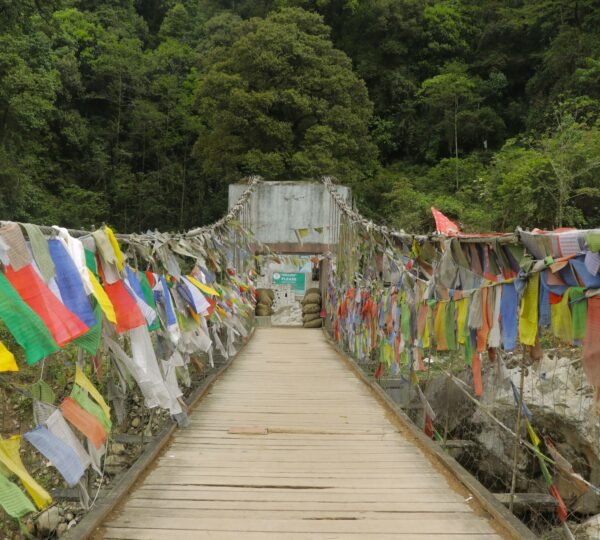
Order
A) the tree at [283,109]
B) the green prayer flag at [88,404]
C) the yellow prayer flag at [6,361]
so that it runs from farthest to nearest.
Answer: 1. the tree at [283,109]
2. the green prayer flag at [88,404]
3. the yellow prayer flag at [6,361]

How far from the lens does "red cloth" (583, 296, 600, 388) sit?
1575mm

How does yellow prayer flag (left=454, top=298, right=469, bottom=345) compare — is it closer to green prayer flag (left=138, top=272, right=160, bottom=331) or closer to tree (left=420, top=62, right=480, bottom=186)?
green prayer flag (left=138, top=272, right=160, bottom=331)

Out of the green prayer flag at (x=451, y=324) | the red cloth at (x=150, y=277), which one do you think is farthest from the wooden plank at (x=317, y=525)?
the red cloth at (x=150, y=277)

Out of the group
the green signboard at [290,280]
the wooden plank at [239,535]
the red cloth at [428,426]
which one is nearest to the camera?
the wooden plank at [239,535]

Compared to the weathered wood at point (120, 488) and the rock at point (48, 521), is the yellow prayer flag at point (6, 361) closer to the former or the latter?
the weathered wood at point (120, 488)

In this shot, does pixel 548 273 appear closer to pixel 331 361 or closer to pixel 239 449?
pixel 239 449

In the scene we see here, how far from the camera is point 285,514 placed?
220 centimetres

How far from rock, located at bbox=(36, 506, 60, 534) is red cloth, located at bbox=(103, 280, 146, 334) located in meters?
3.62

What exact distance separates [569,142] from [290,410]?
8503mm

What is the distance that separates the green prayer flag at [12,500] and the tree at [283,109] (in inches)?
579

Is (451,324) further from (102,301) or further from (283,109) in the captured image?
(283,109)

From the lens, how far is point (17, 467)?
→ 1.38 metres

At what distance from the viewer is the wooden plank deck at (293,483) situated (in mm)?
2072

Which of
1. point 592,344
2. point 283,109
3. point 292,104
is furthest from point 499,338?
point 283,109
